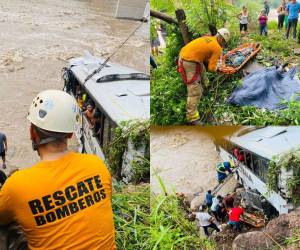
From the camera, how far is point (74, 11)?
2436 cm

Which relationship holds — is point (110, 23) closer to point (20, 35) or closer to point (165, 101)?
point (20, 35)

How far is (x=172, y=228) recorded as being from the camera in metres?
2.33

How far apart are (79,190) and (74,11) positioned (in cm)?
2373

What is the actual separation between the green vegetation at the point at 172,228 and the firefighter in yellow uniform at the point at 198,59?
1.18 meters

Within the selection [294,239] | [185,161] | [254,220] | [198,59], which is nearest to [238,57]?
[198,59]

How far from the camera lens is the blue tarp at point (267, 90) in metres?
3.27

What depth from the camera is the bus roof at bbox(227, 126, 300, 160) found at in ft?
7.23

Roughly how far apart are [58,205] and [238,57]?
263cm

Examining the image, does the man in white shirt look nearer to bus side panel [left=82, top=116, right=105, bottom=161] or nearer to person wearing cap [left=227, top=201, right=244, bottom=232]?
person wearing cap [left=227, top=201, right=244, bottom=232]

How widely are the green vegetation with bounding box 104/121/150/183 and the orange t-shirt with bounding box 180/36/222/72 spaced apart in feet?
3.18

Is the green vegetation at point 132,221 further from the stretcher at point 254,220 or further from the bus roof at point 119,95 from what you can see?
the bus roof at point 119,95

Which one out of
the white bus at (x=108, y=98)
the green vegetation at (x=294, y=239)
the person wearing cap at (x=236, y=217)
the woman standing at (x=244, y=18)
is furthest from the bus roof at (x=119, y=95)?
the green vegetation at (x=294, y=239)

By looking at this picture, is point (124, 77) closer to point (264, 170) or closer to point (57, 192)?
point (264, 170)

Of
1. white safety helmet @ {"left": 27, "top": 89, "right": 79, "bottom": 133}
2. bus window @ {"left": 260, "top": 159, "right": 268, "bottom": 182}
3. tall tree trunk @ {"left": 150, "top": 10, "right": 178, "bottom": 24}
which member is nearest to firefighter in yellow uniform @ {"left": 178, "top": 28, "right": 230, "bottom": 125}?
tall tree trunk @ {"left": 150, "top": 10, "right": 178, "bottom": 24}
